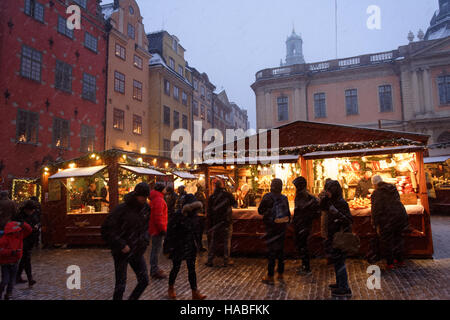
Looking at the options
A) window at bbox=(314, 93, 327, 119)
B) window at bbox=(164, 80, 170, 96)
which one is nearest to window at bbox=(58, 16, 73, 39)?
window at bbox=(164, 80, 170, 96)

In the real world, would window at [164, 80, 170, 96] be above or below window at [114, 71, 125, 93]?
above

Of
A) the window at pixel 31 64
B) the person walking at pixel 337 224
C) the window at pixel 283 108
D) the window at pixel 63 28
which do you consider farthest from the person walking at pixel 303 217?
the window at pixel 283 108

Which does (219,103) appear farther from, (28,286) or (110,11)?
(28,286)

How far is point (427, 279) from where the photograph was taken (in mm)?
5750

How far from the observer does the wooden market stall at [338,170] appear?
761cm

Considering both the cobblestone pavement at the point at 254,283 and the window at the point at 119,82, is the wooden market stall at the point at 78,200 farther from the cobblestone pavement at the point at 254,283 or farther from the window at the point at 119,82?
the window at the point at 119,82

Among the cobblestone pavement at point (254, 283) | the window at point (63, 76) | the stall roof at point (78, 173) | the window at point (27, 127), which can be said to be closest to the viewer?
the cobblestone pavement at point (254, 283)

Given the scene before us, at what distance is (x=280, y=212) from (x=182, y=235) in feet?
6.89

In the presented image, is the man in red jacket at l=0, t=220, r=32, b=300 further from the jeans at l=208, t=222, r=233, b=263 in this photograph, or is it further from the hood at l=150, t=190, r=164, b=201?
the jeans at l=208, t=222, r=233, b=263

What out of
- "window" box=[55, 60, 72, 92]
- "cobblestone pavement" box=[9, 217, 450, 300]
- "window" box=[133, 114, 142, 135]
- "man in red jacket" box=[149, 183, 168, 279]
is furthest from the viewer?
"window" box=[133, 114, 142, 135]

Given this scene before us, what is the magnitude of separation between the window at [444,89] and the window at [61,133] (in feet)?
Result: 95.1

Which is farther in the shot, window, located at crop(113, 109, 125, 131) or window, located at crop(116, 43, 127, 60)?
window, located at crop(116, 43, 127, 60)

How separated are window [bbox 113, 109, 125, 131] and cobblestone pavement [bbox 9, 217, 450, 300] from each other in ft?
52.3

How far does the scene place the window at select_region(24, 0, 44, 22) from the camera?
1627 cm
